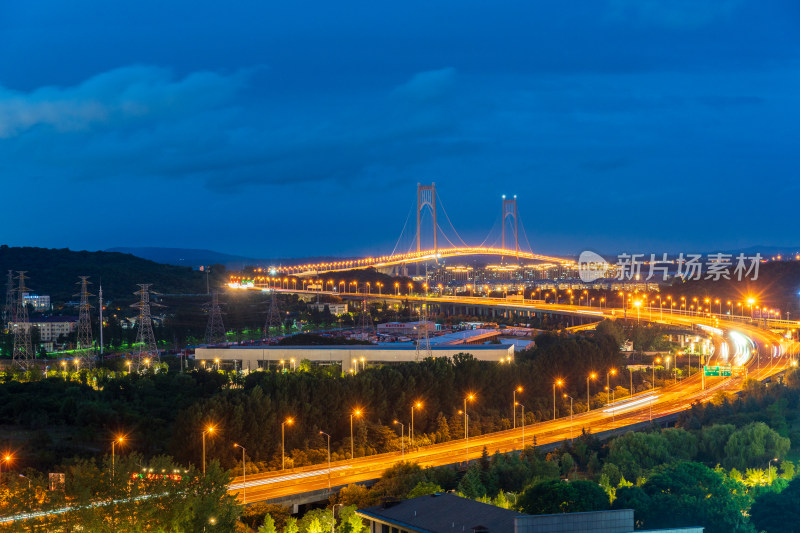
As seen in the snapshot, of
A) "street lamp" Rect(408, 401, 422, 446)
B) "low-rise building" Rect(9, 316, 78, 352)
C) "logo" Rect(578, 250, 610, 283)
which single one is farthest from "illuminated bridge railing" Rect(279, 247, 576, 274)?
"street lamp" Rect(408, 401, 422, 446)

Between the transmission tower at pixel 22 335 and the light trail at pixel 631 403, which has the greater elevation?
the transmission tower at pixel 22 335

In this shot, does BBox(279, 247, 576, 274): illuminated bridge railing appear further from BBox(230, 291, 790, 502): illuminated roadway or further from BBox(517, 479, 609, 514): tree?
BBox(517, 479, 609, 514): tree

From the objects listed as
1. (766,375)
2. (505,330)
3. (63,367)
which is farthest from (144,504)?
(505,330)

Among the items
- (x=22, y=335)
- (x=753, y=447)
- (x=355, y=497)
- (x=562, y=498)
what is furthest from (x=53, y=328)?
(x=562, y=498)

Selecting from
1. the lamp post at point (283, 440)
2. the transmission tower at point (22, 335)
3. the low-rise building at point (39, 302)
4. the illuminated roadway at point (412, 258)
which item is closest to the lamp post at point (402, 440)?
the lamp post at point (283, 440)

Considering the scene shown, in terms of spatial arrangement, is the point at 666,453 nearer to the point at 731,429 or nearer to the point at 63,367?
the point at 731,429

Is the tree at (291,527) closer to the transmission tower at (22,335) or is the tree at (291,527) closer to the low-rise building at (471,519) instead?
the low-rise building at (471,519)

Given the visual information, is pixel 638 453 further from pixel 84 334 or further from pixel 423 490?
pixel 84 334
